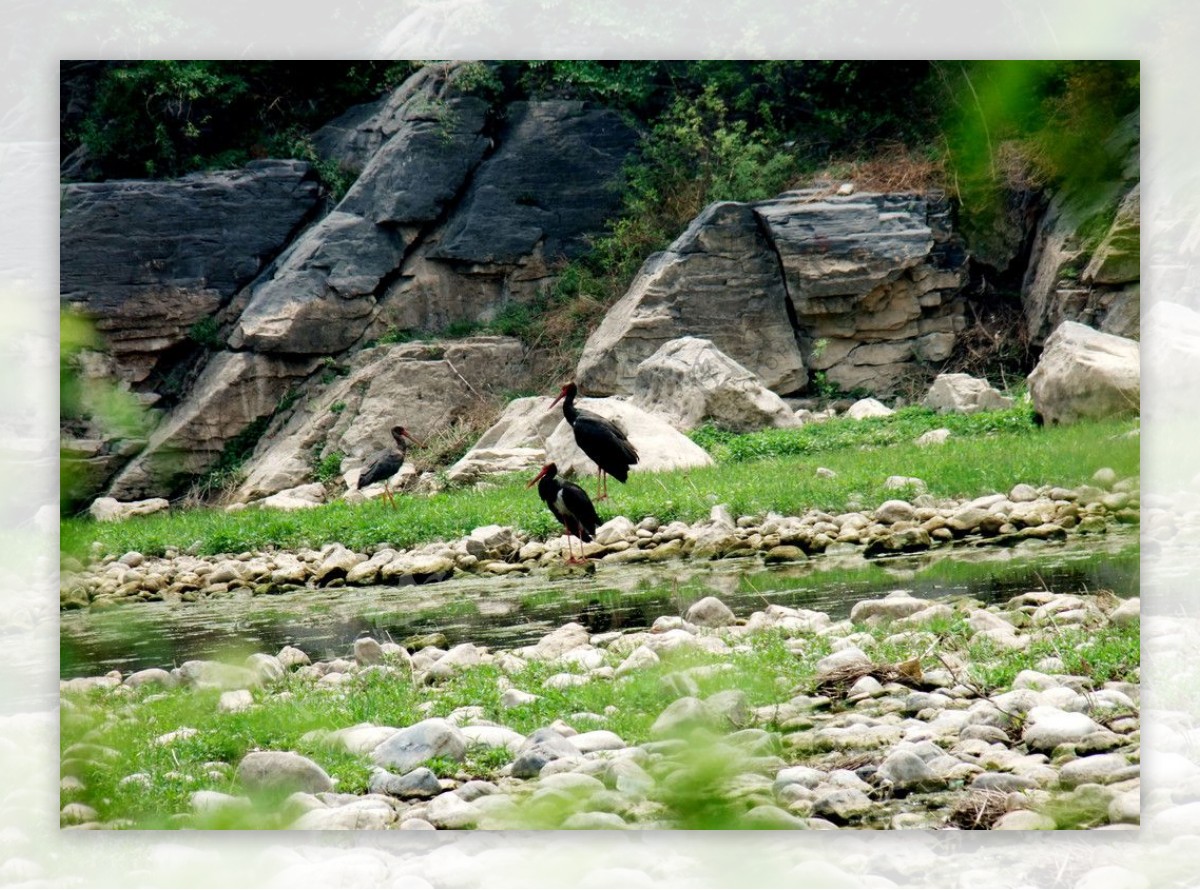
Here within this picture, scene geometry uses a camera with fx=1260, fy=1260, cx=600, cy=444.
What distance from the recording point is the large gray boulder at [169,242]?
13.9 ft

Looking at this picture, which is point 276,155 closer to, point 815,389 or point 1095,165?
point 815,389

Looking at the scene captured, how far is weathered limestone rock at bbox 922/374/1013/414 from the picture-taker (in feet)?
16.5

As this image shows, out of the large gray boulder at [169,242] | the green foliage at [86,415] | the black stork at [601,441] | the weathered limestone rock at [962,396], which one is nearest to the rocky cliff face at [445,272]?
the large gray boulder at [169,242]

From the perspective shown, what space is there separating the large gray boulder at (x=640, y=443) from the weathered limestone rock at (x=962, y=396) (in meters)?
1.38

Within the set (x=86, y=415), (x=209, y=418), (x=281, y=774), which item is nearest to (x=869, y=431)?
(x=209, y=418)

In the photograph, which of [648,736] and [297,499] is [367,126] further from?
[648,736]

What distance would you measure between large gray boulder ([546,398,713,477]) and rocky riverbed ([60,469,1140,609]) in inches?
21.0

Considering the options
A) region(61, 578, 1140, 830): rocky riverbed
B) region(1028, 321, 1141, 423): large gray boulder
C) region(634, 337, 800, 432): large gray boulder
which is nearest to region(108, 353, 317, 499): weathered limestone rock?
region(61, 578, 1140, 830): rocky riverbed

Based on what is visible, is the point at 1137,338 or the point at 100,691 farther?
the point at 1137,338

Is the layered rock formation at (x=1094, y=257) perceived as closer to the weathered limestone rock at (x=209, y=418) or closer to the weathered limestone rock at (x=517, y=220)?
the weathered limestone rock at (x=517, y=220)

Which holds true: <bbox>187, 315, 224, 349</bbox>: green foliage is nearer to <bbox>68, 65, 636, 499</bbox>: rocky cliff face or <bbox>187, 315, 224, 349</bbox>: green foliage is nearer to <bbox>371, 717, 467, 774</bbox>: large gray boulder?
<bbox>68, 65, 636, 499</bbox>: rocky cliff face

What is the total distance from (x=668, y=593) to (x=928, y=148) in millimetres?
1839

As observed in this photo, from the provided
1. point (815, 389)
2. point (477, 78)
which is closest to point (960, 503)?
point (815, 389)

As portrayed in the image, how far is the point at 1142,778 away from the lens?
11.2 ft
